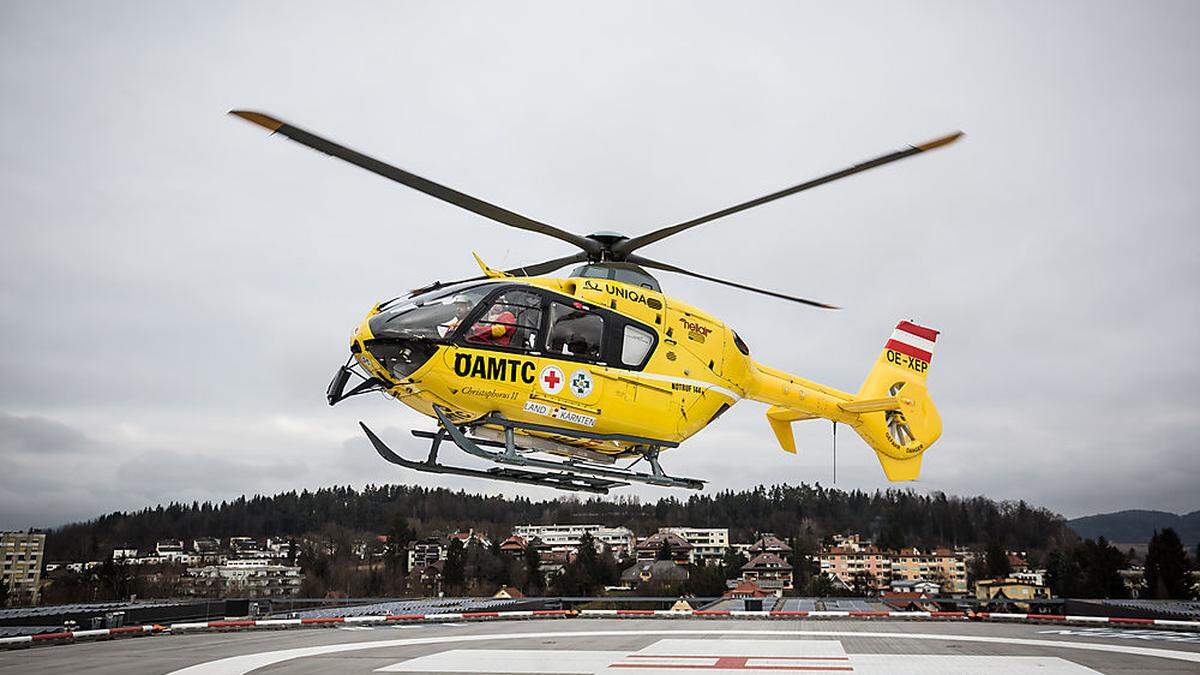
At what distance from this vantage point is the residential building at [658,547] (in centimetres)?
12506

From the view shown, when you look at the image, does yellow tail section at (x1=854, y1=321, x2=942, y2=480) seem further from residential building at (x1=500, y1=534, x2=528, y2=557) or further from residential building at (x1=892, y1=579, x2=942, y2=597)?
residential building at (x1=500, y1=534, x2=528, y2=557)

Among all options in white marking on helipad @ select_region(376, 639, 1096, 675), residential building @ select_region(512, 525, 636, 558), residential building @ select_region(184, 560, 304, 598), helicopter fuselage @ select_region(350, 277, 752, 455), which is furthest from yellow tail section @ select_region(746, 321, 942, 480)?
residential building @ select_region(512, 525, 636, 558)

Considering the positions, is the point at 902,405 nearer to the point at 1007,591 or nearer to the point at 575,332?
the point at 575,332

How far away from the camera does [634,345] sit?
1552 cm

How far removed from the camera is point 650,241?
53.5ft

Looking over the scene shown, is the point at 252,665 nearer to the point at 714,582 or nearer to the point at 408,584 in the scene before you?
the point at 714,582

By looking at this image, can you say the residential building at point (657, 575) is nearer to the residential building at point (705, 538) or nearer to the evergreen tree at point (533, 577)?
the evergreen tree at point (533, 577)

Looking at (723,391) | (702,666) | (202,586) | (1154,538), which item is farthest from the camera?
(202,586)

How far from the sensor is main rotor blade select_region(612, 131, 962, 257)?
41.3 ft

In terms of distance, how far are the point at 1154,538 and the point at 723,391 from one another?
3054 inches

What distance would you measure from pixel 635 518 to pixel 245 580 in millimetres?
65434

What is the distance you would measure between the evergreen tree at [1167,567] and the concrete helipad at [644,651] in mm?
57927

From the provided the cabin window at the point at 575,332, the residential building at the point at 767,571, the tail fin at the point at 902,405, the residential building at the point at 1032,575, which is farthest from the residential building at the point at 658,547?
the cabin window at the point at 575,332

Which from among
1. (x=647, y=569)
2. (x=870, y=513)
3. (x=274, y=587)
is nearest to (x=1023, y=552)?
(x=870, y=513)
